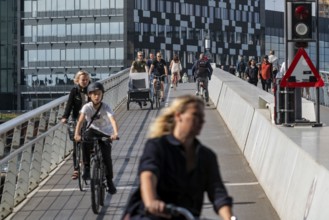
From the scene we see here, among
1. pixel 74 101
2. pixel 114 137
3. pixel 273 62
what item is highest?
pixel 273 62

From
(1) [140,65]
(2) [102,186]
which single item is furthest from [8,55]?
(2) [102,186]

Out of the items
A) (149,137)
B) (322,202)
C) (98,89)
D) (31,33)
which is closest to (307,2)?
(98,89)

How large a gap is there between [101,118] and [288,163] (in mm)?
2954

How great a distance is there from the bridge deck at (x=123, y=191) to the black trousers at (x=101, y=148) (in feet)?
1.52

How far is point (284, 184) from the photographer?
28.5 ft

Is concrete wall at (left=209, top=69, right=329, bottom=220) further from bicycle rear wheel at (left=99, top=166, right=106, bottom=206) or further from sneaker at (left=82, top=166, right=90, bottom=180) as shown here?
sneaker at (left=82, top=166, right=90, bottom=180)

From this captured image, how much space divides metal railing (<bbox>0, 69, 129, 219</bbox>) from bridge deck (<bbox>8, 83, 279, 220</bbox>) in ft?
0.54

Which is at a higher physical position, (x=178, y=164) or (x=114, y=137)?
(x=178, y=164)

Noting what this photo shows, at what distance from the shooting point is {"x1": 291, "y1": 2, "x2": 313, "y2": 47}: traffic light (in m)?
12.1

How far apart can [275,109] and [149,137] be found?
27.3 feet

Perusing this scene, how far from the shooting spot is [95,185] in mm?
9820

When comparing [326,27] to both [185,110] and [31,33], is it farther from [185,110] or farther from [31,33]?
[185,110]

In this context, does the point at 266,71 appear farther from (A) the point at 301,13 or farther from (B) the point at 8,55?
(B) the point at 8,55

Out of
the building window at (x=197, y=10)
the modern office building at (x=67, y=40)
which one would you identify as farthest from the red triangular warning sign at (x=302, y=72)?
the building window at (x=197, y=10)
